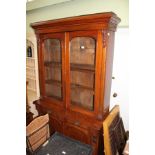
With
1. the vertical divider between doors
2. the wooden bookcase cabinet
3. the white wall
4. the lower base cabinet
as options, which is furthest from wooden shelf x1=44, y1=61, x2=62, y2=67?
the white wall

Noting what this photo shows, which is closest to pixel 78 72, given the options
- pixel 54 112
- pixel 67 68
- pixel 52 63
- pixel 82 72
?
pixel 82 72

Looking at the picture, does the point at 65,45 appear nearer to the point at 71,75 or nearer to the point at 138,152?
the point at 71,75

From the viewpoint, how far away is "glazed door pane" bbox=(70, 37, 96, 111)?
178 cm

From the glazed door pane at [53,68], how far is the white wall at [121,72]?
0.73m

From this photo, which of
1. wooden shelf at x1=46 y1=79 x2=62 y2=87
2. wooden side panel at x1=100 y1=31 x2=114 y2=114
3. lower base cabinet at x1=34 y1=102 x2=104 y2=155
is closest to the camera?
wooden side panel at x1=100 y1=31 x2=114 y2=114

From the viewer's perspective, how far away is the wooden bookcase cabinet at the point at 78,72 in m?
1.58

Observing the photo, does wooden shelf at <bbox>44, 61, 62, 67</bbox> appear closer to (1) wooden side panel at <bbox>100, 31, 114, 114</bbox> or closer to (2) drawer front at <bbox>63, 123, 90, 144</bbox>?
(1) wooden side panel at <bbox>100, 31, 114, 114</bbox>

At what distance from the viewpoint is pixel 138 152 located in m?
0.53

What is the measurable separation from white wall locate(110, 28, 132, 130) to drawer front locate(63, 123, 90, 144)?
1.66 feet

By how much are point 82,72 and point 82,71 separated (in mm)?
70

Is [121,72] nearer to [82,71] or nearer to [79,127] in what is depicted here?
[82,71]
